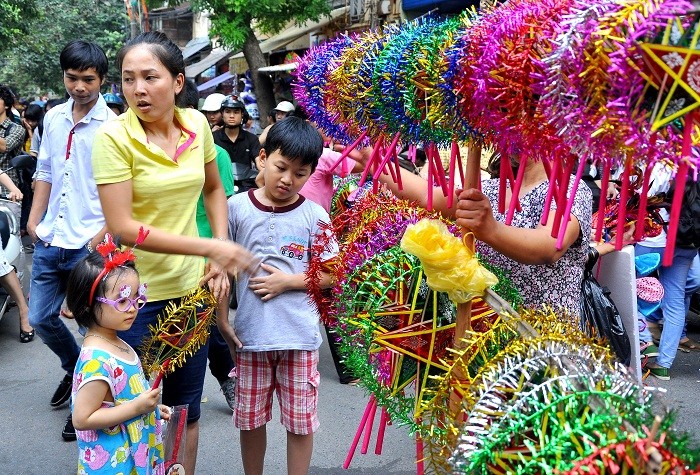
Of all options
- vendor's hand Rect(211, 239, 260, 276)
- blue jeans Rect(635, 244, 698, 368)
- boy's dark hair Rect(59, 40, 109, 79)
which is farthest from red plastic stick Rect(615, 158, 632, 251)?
blue jeans Rect(635, 244, 698, 368)

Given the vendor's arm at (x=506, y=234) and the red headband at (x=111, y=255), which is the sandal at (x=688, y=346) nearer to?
the vendor's arm at (x=506, y=234)

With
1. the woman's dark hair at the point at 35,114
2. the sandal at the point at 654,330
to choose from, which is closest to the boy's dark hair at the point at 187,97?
the sandal at the point at 654,330

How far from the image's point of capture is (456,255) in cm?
196

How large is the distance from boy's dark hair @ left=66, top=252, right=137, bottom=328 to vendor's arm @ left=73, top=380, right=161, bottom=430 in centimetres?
23

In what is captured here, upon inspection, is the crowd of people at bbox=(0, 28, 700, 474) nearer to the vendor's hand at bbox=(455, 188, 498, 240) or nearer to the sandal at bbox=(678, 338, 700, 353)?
the vendor's hand at bbox=(455, 188, 498, 240)

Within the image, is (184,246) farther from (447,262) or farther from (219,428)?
(219,428)

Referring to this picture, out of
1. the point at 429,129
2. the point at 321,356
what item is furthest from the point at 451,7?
the point at 429,129

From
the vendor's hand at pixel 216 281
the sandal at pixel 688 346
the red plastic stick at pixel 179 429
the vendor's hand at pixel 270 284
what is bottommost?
the sandal at pixel 688 346

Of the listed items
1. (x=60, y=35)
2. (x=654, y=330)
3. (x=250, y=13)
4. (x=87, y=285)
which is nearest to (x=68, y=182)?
(x=87, y=285)

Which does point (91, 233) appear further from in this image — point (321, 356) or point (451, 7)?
point (451, 7)

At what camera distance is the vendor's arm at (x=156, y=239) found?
7.98 ft

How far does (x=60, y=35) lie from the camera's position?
25.4 meters

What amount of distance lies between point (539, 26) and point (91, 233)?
2.89m

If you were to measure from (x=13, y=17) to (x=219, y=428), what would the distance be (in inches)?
445
